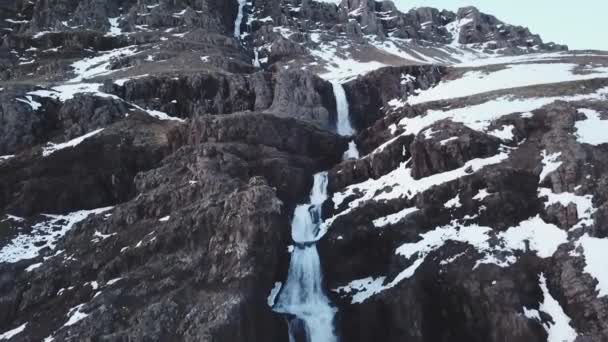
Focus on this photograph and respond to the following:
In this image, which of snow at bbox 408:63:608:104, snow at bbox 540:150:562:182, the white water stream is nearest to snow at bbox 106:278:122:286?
the white water stream

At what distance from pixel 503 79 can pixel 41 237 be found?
5386cm

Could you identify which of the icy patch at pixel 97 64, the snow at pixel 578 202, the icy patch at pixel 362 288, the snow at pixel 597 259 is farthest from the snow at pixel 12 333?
the icy patch at pixel 97 64

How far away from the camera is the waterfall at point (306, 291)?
36.9 m

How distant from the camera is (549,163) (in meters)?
40.7

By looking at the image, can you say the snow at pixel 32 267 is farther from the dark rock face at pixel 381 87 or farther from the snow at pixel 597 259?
the dark rock face at pixel 381 87

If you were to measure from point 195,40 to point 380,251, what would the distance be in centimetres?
8117

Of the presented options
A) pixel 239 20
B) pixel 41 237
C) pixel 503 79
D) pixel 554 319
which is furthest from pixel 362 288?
pixel 239 20

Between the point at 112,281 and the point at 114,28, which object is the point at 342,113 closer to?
the point at 112,281

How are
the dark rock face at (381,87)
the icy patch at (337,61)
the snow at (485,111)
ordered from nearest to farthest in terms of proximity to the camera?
the snow at (485,111) < the dark rock face at (381,87) < the icy patch at (337,61)

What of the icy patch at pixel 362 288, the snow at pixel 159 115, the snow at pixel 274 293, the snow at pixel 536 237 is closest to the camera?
the snow at pixel 536 237

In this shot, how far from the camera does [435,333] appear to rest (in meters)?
34.9

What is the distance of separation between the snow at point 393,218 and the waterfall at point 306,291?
538 centimetres

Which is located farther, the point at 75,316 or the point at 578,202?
A: the point at 578,202

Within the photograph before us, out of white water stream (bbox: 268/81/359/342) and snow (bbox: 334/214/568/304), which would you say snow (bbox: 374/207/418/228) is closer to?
snow (bbox: 334/214/568/304)
